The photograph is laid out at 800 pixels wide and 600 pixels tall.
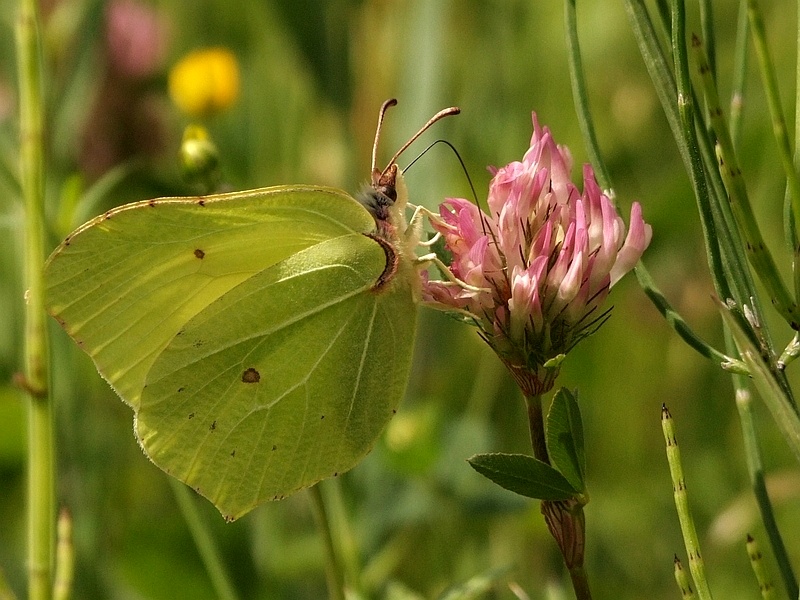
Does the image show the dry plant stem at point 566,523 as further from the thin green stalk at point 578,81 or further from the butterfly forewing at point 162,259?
the butterfly forewing at point 162,259

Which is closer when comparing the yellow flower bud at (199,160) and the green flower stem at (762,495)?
the green flower stem at (762,495)

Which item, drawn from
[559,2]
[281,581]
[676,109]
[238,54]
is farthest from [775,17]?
[676,109]

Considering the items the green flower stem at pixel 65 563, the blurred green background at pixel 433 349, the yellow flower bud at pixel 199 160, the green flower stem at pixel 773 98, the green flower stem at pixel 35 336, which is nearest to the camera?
the green flower stem at pixel 773 98

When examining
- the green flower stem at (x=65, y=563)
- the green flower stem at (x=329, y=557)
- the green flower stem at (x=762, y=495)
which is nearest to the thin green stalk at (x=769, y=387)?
the green flower stem at (x=762, y=495)

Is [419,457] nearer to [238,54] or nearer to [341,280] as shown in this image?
[341,280]

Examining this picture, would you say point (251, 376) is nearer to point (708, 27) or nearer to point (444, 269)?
point (444, 269)

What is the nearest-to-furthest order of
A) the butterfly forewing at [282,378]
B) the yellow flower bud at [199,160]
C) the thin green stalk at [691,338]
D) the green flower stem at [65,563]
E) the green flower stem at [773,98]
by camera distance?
1. the green flower stem at [773,98]
2. the thin green stalk at [691,338]
3. the green flower stem at [65,563]
4. the butterfly forewing at [282,378]
5. the yellow flower bud at [199,160]
